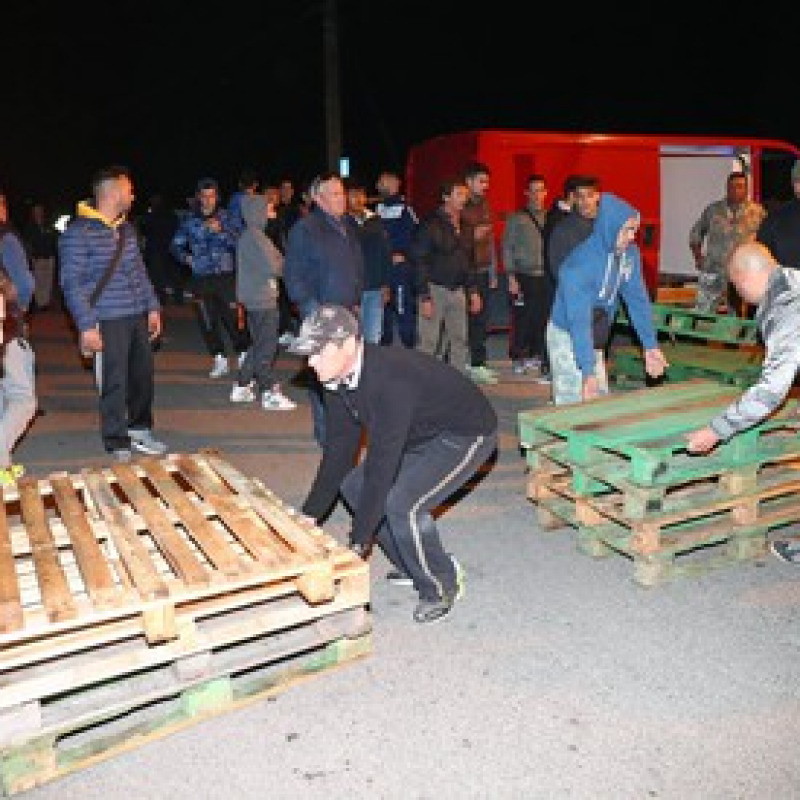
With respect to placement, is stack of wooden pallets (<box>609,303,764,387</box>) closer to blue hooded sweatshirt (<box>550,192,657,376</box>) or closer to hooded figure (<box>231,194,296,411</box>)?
blue hooded sweatshirt (<box>550,192,657,376</box>)

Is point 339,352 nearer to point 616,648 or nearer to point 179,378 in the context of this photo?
point 616,648

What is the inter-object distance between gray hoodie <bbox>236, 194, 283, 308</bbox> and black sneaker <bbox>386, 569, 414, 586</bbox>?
4212 mm

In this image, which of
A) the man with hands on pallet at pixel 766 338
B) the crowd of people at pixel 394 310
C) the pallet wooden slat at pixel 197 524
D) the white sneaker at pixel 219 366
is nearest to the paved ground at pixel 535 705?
the crowd of people at pixel 394 310

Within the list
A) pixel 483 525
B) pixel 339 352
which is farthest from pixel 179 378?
pixel 339 352

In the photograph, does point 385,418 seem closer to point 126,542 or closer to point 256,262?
point 126,542

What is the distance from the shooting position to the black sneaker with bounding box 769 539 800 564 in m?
4.98

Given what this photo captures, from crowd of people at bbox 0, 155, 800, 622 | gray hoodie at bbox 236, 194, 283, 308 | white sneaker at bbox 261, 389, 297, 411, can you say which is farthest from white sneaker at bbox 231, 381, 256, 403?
gray hoodie at bbox 236, 194, 283, 308

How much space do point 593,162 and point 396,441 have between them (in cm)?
899

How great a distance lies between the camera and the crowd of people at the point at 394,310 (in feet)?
13.5

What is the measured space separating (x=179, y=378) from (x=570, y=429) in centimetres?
636

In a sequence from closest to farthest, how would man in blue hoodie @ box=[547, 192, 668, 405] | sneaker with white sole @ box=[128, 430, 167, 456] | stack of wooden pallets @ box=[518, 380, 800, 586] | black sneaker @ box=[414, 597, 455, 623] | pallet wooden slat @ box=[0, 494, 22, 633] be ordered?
pallet wooden slat @ box=[0, 494, 22, 633] → black sneaker @ box=[414, 597, 455, 623] → stack of wooden pallets @ box=[518, 380, 800, 586] → man in blue hoodie @ box=[547, 192, 668, 405] → sneaker with white sole @ box=[128, 430, 167, 456]

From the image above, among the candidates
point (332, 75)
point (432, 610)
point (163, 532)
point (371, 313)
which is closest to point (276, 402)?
point (371, 313)

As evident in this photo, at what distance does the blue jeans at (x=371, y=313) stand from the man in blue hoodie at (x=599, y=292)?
2.71m

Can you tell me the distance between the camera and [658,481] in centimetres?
455
